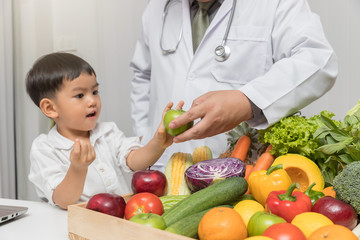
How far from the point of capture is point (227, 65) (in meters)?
1.45

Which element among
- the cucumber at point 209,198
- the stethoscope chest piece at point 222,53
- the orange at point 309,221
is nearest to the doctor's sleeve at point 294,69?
the stethoscope chest piece at point 222,53

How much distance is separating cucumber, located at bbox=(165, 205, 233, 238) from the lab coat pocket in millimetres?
769

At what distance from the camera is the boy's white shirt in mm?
1184

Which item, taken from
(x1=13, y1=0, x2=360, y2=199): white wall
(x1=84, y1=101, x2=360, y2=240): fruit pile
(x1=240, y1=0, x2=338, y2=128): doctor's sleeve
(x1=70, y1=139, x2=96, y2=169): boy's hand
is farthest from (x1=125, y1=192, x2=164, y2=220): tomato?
(x1=13, y1=0, x2=360, y2=199): white wall

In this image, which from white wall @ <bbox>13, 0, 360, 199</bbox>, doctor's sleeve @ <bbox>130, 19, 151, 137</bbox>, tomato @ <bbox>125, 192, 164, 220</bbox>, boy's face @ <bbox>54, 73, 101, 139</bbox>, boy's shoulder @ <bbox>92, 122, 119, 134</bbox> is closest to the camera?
tomato @ <bbox>125, 192, 164, 220</bbox>

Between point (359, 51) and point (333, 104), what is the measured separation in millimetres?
279

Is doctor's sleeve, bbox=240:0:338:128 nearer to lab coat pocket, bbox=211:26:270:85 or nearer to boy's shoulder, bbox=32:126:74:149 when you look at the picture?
lab coat pocket, bbox=211:26:270:85

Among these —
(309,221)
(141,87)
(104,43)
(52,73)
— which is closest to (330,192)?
(309,221)

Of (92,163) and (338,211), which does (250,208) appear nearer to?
(338,211)

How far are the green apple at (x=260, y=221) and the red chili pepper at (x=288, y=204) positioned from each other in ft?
0.13

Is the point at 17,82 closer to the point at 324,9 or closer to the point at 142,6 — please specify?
the point at 142,6

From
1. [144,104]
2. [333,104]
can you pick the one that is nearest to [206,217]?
[144,104]

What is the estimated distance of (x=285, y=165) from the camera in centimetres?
98

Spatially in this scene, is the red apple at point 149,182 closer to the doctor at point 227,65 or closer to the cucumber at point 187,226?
the doctor at point 227,65
